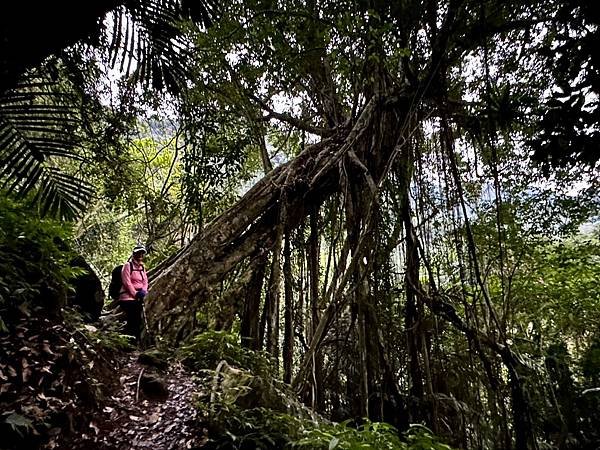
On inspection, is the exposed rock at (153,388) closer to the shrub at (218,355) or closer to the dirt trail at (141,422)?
the dirt trail at (141,422)

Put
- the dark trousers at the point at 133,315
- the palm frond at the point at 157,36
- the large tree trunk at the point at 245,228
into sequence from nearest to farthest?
1. the palm frond at the point at 157,36
2. the dark trousers at the point at 133,315
3. the large tree trunk at the point at 245,228

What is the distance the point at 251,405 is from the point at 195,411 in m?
0.30

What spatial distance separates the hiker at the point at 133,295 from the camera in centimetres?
345

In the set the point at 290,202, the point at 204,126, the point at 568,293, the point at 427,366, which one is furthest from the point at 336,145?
the point at 568,293

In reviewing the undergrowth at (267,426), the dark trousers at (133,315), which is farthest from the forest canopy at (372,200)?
the undergrowth at (267,426)

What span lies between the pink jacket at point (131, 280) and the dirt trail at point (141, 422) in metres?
0.89

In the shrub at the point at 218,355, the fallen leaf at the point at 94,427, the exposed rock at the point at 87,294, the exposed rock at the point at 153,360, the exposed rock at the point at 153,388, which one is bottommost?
the fallen leaf at the point at 94,427

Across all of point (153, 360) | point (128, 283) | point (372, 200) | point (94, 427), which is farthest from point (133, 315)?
point (372, 200)

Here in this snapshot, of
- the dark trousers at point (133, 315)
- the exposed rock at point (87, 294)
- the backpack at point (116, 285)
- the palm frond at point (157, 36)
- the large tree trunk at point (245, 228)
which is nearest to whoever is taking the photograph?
the palm frond at point (157, 36)

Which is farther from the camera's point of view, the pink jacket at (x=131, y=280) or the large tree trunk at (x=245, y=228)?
the large tree trunk at (x=245, y=228)

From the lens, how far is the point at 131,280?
3.51 m

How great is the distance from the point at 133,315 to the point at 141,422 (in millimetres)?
1465

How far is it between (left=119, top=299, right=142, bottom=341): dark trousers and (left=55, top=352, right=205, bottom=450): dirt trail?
75 centimetres

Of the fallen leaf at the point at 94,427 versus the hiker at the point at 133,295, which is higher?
the hiker at the point at 133,295
